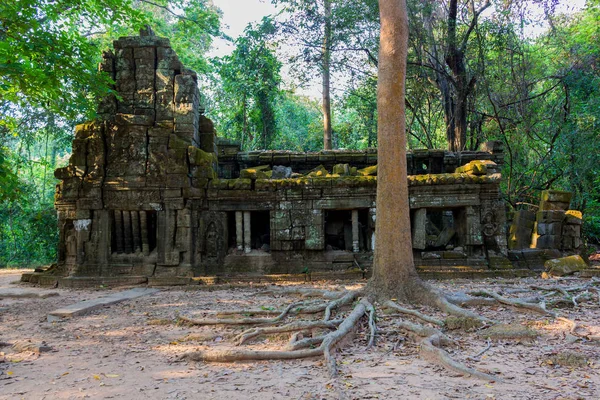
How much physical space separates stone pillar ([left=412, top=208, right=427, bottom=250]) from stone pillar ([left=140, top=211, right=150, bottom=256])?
5.55 m

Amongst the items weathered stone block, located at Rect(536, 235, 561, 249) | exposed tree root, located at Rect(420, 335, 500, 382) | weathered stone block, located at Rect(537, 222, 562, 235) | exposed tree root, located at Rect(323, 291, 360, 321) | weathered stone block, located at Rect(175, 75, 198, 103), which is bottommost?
exposed tree root, located at Rect(420, 335, 500, 382)

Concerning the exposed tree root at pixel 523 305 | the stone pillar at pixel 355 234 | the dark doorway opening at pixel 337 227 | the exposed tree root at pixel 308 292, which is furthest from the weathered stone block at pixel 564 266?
the exposed tree root at pixel 308 292

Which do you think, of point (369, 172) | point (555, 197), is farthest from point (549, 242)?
point (369, 172)

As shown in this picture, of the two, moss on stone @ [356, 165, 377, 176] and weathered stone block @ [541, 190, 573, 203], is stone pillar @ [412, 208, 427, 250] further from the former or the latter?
weathered stone block @ [541, 190, 573, 203]

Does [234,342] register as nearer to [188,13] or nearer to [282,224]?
[282,224]

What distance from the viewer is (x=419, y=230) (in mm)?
9602

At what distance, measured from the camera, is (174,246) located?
9.45 metres

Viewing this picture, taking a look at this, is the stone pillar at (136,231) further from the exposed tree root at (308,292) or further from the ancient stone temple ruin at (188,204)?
the exposed tree root at (308,292)

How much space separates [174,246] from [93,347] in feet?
16.0

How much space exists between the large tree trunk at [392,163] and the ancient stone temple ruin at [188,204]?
10.7 ft

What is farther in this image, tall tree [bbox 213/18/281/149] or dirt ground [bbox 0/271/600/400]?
tall tree [bbox 213/18/281/149]

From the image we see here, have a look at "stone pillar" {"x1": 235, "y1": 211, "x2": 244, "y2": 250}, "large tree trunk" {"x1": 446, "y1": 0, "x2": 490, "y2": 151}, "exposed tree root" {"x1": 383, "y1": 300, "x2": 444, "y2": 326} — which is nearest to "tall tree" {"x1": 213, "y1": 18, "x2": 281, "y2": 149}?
"large tree trunk" {"x1": 446, "y1": 0, "x2": 490, "y2": 151}

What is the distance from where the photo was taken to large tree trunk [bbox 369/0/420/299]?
6141 millimetres

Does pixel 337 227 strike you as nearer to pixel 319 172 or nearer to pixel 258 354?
pixel 319 172
